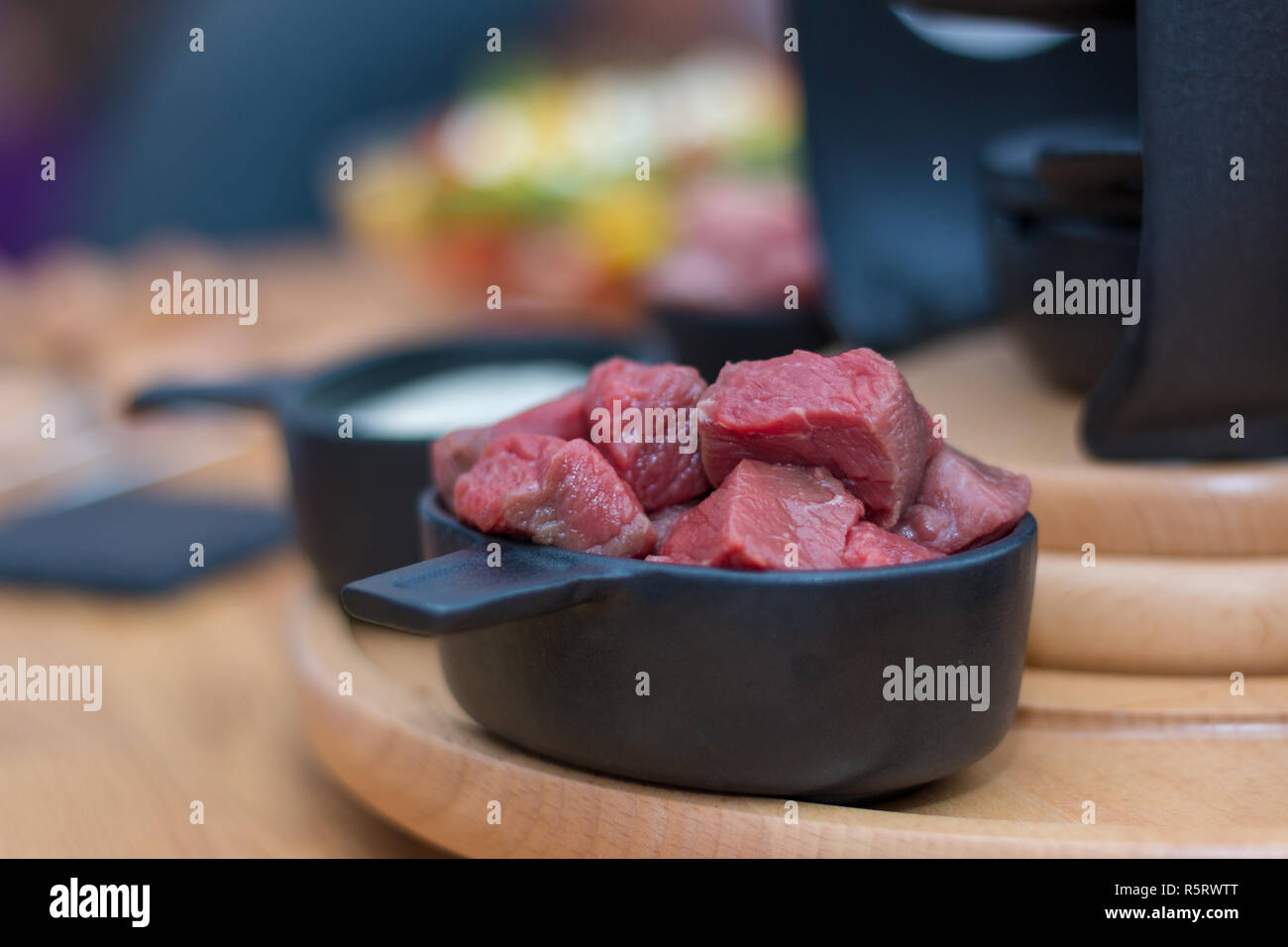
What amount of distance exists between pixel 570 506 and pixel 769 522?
0.11m

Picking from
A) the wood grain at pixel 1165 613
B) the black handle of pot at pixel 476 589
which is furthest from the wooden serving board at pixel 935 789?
the black handle of pot at pixel 476 589

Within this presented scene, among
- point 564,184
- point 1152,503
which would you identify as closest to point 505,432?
point 1152,503

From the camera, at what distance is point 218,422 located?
6.34 feet

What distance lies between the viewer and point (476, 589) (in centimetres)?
69

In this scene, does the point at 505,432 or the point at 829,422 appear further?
the point at 505,432

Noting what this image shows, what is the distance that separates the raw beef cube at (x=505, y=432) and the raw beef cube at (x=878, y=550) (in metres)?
0.20

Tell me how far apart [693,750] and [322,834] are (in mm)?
351

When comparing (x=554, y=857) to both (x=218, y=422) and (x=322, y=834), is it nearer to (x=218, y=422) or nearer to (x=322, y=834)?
(x=322, y=834)

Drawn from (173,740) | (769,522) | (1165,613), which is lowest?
(173,740)

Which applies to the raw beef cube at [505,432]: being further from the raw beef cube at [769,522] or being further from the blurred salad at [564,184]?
the blurred salad at [564,184]

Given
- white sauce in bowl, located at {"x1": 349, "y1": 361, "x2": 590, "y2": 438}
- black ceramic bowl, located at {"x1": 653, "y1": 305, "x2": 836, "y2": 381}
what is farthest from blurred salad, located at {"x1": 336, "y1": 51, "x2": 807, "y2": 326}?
white sauce in bowl, located at {"x1": 349, "y1": 361, "x2": 590, "y2": 438}

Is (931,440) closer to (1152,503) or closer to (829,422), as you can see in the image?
(829,422)
